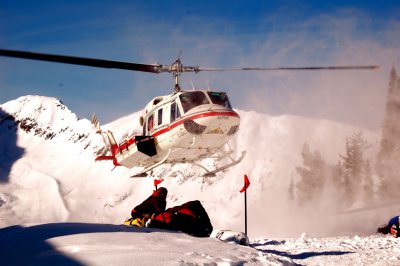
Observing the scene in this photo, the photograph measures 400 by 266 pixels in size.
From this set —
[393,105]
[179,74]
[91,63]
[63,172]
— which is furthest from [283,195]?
[63,172]

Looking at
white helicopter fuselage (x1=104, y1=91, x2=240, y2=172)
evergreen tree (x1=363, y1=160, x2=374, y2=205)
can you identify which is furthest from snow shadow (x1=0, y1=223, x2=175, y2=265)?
evergreen tree (x1=363, y1=160, x2=374, y2=205)

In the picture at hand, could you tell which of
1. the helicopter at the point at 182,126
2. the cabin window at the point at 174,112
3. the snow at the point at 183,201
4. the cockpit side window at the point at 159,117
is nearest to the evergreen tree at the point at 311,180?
the snow at the point at 183,201

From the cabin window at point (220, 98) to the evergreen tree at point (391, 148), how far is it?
133 ft

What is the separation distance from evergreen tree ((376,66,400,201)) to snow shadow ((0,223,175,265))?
48.1m

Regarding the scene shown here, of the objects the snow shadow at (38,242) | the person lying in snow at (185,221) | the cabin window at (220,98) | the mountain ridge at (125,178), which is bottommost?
the snow shadow at (38,242)

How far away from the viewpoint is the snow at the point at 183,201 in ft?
16.5

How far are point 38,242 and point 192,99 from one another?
927 centimetres

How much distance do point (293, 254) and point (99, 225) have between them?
6.19 meters

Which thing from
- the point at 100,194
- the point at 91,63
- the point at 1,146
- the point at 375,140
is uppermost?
the point at 1,146

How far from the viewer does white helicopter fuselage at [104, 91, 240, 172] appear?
1340 centimetres

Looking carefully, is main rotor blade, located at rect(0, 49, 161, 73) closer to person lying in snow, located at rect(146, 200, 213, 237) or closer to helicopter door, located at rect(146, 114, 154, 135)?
helicopter door, located at rect(146, 114, 154, 135)

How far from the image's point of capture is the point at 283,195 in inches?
2640

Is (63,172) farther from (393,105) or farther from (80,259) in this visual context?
(80,259)

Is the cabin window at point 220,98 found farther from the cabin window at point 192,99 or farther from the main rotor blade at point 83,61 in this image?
the main rotor blade at point 83,61
